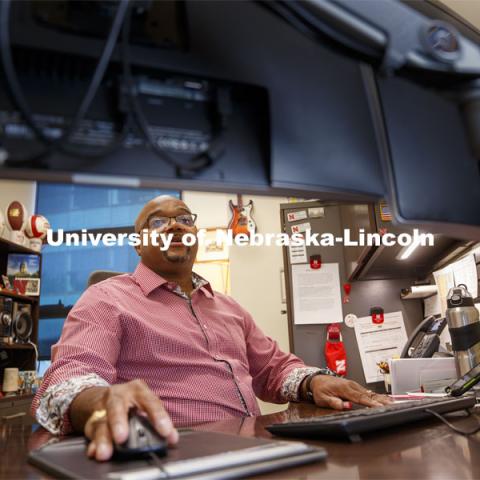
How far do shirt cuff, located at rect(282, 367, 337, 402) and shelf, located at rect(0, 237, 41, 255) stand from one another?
266 cm

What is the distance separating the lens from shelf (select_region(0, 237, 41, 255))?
340cm

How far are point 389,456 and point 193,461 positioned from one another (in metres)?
0.24

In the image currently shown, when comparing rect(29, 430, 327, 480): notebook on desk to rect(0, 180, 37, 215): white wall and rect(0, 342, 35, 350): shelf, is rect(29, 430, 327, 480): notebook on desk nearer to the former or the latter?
rect(0, 342, 35, 350): shelf

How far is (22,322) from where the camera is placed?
11.6ft

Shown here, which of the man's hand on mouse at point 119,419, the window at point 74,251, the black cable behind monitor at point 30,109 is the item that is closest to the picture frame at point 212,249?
the window at point 74,251

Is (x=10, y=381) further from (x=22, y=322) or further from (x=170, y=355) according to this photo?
(x=170, y=355)

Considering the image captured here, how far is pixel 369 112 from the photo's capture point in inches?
23.7

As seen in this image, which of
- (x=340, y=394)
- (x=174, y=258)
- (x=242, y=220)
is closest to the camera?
(x=340, y=394)

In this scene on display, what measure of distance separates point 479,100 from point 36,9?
0.49 meters

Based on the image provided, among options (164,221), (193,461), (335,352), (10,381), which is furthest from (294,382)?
(10,381)

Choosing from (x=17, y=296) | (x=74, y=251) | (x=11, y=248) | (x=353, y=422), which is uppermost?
(x=74, y=251)

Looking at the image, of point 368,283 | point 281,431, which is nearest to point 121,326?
point 281,431

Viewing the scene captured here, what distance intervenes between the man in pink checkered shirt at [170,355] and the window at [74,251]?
2.68 meters

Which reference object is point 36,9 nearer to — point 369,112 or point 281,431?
point 369,112
